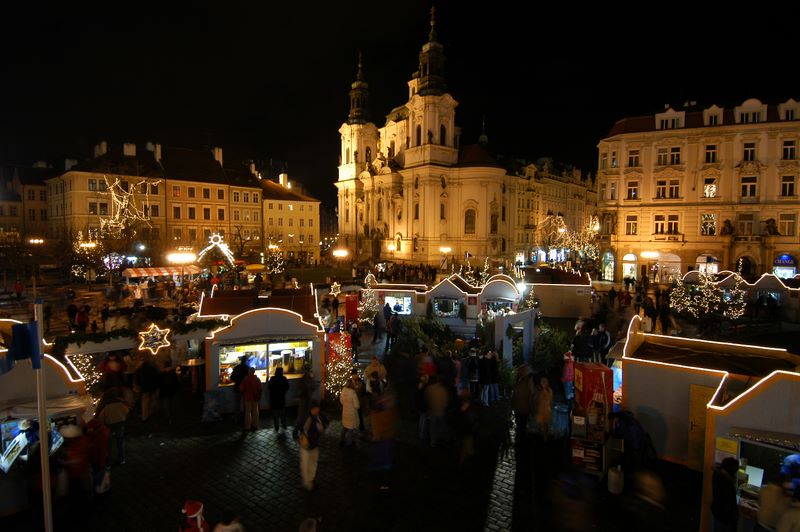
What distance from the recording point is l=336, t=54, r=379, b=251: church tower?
64.8m

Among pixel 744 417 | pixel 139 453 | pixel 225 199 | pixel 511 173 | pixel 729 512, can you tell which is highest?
pixel 511 173

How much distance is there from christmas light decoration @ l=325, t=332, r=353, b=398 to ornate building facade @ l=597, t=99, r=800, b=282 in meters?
30.6

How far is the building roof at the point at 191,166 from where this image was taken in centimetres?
5397

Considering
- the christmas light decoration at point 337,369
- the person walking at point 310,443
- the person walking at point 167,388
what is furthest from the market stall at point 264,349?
the person walking at point 310,443

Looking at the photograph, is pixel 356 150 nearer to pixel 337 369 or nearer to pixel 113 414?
pixel 337 369

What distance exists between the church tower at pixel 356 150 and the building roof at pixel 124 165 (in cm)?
2299

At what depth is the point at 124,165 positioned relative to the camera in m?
49.4

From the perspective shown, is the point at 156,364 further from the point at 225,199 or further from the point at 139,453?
the point at 225,199

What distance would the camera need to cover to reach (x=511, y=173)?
64.2m

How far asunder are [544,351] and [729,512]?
9.42 metres

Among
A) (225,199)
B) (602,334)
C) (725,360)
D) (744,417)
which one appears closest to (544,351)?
(602,334)

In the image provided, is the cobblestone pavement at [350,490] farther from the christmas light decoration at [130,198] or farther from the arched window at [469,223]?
the arched window at [469,223]

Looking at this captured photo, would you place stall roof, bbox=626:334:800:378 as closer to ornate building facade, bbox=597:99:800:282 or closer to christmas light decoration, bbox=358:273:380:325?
christmas light decoration, bbox=358:273:380:325

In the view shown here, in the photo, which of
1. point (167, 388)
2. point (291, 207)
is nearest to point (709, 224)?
point (167, 388)
